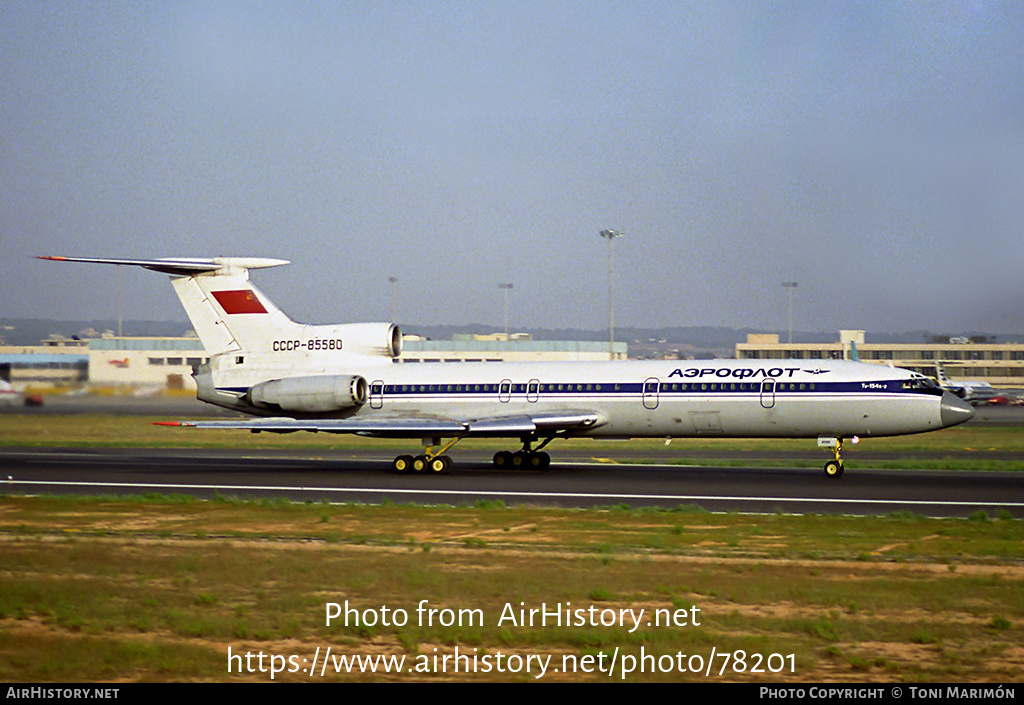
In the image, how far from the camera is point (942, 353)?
143m

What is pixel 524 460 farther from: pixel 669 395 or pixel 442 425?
pixel 669 395

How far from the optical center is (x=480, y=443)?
48875 millimetres

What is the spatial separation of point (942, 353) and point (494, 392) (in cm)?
12373

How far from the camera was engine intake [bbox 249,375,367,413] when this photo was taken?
34688 millimetres

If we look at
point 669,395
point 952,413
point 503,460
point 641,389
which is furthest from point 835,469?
point 503,460

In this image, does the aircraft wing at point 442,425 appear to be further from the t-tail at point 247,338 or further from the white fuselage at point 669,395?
the t-tail at point 247,338

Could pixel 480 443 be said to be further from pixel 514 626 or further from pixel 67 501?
pixel 514 626

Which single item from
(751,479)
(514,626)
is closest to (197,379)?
(751,479)

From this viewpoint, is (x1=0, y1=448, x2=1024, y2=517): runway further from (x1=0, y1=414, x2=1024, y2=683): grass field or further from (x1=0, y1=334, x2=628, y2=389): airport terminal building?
(x1=0, y1=334, x2=628, y2=389): airport terminal building

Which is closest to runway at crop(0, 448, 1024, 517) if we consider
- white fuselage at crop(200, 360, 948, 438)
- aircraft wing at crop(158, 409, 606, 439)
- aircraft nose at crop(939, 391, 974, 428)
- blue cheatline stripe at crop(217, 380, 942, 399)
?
aircraft wing at crop(158, 409, 606, 439)

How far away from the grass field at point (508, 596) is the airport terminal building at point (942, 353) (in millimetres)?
109287

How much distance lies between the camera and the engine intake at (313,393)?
1366 inches
